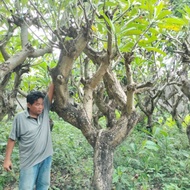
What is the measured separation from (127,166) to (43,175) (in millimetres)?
1617

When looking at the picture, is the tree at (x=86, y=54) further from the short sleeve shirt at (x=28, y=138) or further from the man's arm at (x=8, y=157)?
the man's arm at (x=8, y=157)

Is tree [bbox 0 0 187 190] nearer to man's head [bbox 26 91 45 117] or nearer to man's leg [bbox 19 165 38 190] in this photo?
man's head [bbox 26 91 45 117]

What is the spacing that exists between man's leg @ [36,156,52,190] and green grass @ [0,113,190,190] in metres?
0.49

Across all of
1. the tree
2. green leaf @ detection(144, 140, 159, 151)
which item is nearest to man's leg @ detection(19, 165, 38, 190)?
the tree

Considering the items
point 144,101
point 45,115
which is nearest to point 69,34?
point 45,115

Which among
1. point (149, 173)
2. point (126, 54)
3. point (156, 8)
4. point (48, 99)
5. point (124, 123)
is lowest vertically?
point (149, 173)

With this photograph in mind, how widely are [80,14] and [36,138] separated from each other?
1.42m

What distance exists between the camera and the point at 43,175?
312 centimetres

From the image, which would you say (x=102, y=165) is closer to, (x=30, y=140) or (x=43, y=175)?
(x=43, y=175)

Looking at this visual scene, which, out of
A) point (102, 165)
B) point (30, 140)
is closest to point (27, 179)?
point (30, 140)

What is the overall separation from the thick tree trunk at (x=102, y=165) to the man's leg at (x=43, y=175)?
52 cm

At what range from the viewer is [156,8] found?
7.63 feet

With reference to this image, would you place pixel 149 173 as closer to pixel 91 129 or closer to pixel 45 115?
pixel 91 129

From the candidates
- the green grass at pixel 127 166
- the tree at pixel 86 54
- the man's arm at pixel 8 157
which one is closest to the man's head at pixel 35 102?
the tree at pixel 86 54
